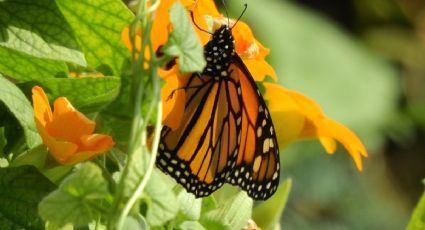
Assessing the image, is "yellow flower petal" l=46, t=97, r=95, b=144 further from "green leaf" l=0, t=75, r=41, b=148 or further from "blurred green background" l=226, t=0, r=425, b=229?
"blurred green background" l=226, t=0, r=425, b=229

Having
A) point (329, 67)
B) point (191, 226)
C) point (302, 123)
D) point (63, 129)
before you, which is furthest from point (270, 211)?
point (329, 67)

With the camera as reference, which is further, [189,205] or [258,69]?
[258,69]

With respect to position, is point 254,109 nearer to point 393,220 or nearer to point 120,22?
point 120,22

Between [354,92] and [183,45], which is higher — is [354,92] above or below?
below

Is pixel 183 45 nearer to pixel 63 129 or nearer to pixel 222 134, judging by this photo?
pixel 63 129

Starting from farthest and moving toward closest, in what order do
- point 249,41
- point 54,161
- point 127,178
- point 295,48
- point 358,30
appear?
point 358,30 → point 295,48 → point 249,41 → point 54,161 → point 127,178

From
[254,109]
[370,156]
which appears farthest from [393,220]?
[254,109]

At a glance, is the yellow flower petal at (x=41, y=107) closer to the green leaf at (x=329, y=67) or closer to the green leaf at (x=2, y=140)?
the green leaf at (x=2, y=140)

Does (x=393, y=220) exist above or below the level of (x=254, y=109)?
below

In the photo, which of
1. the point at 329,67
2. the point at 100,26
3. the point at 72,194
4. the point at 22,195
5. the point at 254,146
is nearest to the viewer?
the point at 72,194
